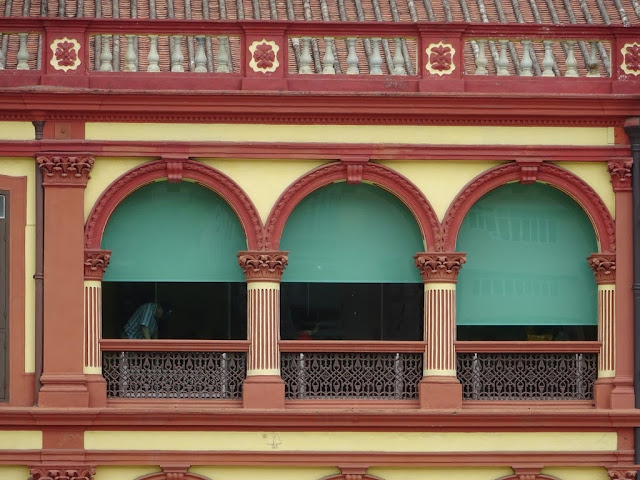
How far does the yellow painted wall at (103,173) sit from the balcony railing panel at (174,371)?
5.70 feet

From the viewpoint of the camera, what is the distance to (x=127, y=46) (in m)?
22.8

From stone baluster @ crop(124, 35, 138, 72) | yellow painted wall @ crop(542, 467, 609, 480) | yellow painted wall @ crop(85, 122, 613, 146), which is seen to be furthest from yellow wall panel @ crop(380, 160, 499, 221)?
yellow painted wall @ crop(542, 467, 609, 480)

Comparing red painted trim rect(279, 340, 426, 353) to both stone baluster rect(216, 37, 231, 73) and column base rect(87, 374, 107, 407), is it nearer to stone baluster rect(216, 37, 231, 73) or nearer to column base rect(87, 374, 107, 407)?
column base rect(87, 374, 107, 407)

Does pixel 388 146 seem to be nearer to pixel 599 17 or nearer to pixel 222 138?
pixel 222 138

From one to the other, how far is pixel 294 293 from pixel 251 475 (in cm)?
230

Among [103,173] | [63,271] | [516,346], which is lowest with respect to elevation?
[516,346]

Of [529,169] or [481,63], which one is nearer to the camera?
[529,169]

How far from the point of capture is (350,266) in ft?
74.8

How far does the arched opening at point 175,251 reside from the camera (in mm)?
22656

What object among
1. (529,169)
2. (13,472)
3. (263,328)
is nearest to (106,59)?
(263,328)

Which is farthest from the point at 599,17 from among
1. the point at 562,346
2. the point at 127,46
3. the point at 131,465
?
the point at 131,465

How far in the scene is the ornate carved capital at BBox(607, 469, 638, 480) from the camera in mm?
22391

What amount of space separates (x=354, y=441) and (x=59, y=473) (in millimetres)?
3524

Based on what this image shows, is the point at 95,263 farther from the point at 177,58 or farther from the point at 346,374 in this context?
the point at 346,374
